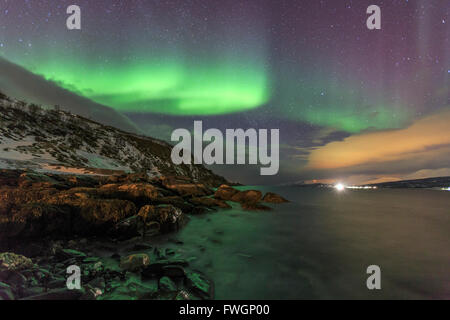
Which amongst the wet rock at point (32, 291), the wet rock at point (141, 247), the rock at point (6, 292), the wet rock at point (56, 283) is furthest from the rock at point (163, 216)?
the rock at point (6, 292)

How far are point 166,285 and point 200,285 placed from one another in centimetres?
93

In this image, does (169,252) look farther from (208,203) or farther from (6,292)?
(208,203)

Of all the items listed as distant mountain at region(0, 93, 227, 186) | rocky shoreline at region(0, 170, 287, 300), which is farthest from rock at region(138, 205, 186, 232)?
distant mountain at region(0, 93, 227, 186)

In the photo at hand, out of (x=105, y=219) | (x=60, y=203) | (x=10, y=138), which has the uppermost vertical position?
(x=10, y=138)

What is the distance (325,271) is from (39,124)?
83.7 m

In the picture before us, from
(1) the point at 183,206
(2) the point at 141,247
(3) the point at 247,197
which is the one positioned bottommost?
(2) the point at 141,247

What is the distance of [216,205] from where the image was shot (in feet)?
64.8

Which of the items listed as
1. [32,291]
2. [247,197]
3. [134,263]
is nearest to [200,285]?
[134,263]

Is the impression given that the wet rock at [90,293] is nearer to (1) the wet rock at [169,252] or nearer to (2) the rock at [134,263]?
(2) the rock at [134,263]

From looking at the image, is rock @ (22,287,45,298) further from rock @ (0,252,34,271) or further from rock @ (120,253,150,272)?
rock @ (120,253,150,272)

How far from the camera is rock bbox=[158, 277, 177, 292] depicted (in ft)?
15.4

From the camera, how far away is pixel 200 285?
5.11 m

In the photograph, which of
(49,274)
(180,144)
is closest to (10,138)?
(49,274)

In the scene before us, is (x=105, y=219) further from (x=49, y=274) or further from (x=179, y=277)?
(x=179, y=277)
